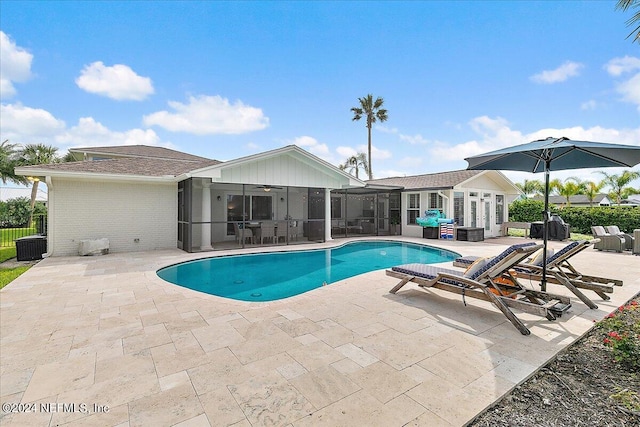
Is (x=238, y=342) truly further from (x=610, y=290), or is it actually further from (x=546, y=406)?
(x=610, y=290)

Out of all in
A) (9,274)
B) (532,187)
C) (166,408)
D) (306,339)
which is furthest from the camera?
(532,187)

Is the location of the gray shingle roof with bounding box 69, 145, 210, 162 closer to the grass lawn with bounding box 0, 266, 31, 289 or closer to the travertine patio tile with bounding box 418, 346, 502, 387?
the grass lawn with bounding box 0, 266, 31, 289

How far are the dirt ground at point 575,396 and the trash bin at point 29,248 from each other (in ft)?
42.9

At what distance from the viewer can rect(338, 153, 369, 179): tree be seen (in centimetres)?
3359

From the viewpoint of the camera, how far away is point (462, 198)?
16609 millimetres

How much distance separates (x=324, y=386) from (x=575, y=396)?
222 centimetres

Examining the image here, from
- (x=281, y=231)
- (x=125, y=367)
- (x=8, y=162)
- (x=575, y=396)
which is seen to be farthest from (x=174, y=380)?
(x=8, y=162)

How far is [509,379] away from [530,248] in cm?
234

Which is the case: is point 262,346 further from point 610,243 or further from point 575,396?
point 610,243

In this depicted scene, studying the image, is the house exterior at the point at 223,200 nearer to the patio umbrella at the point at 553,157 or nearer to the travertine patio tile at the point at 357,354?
the patio umbrella at the point at 553,157

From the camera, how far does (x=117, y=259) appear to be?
31.9 feet

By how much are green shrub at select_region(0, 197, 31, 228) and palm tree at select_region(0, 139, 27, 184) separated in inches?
70.2

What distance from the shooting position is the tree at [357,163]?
33.6 metres

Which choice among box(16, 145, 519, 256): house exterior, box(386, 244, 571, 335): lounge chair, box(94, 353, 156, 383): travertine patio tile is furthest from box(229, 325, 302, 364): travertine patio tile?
box(16, 145, 519, 256): house exterior
